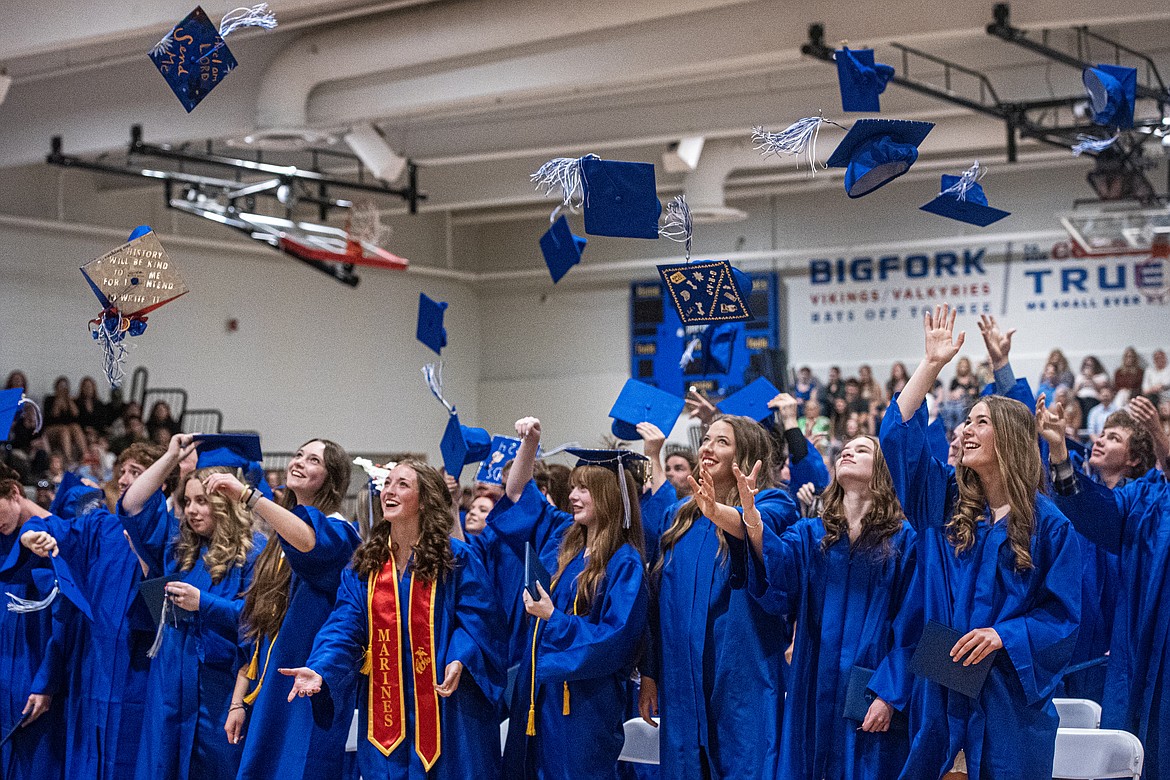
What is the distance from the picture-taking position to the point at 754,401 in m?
5.29

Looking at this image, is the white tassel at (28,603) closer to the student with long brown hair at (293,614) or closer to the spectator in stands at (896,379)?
the student with long brown hair at (293,614)

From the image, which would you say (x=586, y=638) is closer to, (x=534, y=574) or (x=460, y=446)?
(x=534, y=574)

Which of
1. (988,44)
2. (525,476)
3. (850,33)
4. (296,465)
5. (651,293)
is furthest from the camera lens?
(651,293)

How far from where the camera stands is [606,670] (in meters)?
4.25

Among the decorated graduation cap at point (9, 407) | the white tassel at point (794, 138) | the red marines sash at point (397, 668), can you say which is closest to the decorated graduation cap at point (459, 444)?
the red marines sash at point (397, 668)

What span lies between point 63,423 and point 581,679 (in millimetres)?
12364

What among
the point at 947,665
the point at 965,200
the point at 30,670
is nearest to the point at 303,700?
the point at 30,670

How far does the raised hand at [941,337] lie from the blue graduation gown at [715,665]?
0.73m

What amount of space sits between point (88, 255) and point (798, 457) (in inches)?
530

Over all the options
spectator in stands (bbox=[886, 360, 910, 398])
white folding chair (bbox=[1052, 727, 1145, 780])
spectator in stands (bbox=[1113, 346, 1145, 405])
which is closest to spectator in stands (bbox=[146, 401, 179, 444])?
spectator in stands (bbox=[886, 360, 910, 398])

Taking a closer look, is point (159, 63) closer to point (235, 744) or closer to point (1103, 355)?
point (235, 744)

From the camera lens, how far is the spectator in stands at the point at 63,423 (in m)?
14.7

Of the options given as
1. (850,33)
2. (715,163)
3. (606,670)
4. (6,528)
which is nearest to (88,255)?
(715,163)

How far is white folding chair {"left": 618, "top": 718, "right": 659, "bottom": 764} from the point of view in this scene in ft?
14.6
